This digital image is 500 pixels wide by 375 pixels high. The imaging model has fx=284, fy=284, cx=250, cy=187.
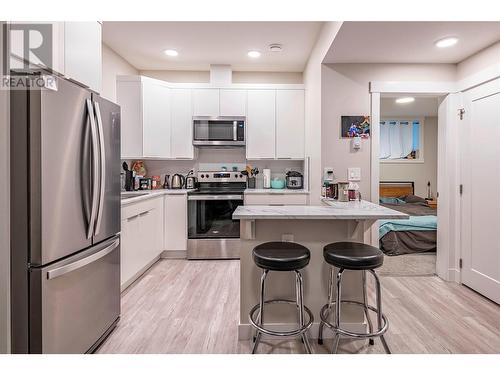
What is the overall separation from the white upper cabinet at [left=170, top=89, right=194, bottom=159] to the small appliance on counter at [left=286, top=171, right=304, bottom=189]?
1433mm

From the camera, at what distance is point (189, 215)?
3.81 metres

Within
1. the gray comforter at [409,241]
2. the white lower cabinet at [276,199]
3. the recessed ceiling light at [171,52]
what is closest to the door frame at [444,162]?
the gray comforter at [409,241]

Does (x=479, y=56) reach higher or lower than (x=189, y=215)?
higher

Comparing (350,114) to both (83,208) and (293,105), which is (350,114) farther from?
(83,208)

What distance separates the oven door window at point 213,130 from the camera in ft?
13.1

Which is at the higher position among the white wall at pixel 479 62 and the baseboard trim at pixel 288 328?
the white wall at pixel 479 62

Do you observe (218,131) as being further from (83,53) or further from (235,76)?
(83,53)

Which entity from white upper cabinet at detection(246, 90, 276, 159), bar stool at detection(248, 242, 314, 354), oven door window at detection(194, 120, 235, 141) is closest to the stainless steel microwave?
oven door window at detection(194, 120, 235, 141)

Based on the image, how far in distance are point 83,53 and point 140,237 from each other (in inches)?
73.8

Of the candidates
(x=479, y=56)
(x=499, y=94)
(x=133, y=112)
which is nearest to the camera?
(x=499, y=94)

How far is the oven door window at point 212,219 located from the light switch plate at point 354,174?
1454 mm

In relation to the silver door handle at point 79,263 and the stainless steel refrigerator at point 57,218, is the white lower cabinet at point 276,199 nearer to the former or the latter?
the silver door handle at point 79,263

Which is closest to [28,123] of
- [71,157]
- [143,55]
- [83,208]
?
[71,157]
